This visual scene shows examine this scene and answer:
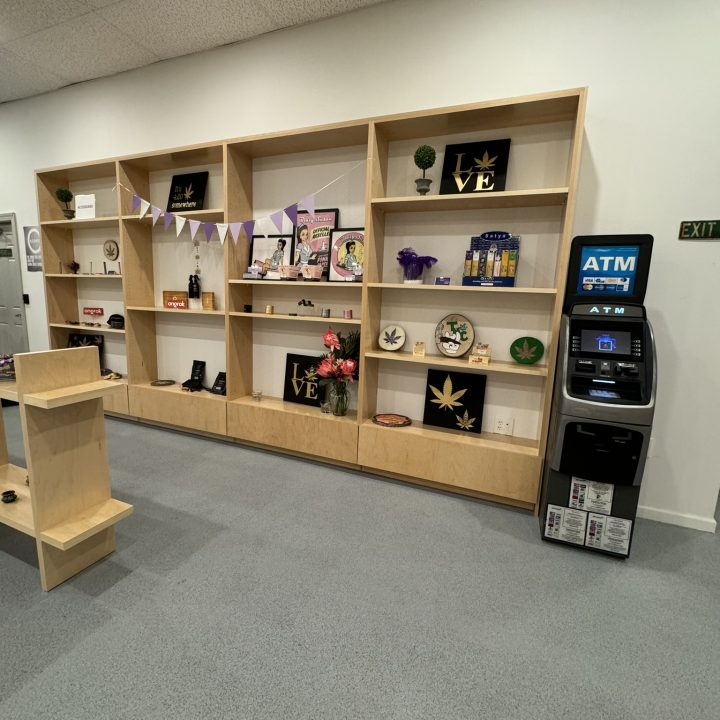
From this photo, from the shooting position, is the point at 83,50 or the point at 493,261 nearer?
the point at 493,261

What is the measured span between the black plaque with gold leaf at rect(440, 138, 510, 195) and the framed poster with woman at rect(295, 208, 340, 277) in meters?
0.87

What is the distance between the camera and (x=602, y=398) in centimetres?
189

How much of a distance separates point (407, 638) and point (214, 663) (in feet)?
2.35

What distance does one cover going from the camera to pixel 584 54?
7.13ft

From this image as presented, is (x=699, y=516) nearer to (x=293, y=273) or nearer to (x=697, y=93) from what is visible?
(x=697, y=93)

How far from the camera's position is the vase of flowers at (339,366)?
9.11 feet

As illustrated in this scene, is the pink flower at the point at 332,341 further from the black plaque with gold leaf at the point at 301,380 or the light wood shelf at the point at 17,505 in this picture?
the light wood shelf at the point at 17,505

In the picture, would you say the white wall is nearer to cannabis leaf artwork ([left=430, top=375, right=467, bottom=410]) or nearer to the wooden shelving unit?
the wooden shelving unit

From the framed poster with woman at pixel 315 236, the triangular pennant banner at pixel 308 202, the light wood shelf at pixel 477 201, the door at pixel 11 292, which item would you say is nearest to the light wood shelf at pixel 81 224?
the door at pixel 11 292

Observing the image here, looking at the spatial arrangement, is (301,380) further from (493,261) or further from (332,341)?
(493,261)

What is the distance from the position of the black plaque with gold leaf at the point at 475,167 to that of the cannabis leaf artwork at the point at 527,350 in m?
0.97

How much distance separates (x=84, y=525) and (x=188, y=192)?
2782mm

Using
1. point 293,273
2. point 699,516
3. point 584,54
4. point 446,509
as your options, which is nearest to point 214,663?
point 446,509

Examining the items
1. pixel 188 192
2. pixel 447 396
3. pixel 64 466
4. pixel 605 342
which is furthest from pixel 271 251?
pixel 605 342
